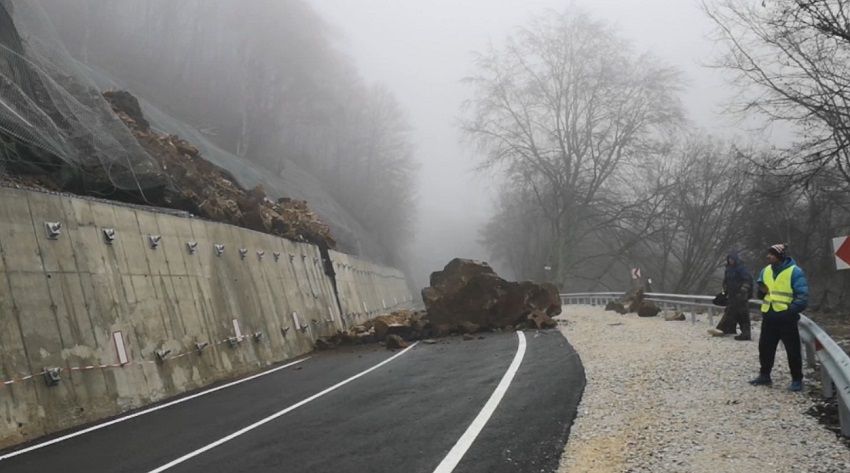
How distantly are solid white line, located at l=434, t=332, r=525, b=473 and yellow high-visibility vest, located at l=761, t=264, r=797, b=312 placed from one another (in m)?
3.37

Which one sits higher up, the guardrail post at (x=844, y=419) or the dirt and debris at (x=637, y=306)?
the guardrail post at (x=844, y=419)

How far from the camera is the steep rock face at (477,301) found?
18.5m

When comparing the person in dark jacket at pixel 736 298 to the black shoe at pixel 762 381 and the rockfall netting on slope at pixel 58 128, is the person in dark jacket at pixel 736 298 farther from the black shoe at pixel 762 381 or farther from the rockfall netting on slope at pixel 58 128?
the rockfall netting on slope at pixel 58 128

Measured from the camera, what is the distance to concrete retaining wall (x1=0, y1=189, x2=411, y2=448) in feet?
26.2

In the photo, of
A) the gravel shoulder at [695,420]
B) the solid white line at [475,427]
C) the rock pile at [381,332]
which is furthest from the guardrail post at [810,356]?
the rock pile at [381,332]

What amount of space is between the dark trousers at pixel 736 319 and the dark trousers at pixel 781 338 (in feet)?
15.3

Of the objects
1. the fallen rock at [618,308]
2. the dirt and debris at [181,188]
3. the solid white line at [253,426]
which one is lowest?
the fallen rock at [618,308]

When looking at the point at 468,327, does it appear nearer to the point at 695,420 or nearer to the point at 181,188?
the point at 181,188

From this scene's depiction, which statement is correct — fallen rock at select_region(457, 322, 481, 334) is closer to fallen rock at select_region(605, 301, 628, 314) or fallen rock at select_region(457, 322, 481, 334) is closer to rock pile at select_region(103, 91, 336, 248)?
rock pile at select_region(103, 91, 336, 248)

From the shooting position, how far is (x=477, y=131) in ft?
123

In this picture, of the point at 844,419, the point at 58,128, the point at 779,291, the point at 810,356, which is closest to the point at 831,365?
the point at 844,419

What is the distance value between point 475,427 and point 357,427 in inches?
53.6

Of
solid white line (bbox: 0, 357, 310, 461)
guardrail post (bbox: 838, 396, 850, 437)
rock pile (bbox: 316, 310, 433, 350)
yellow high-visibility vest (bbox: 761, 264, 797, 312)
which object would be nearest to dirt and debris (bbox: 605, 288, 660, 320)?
rock pile (bbox: 316, 310, 433, 350)

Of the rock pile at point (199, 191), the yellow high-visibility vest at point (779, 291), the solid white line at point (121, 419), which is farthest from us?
the rock pile at point (199, 191)
